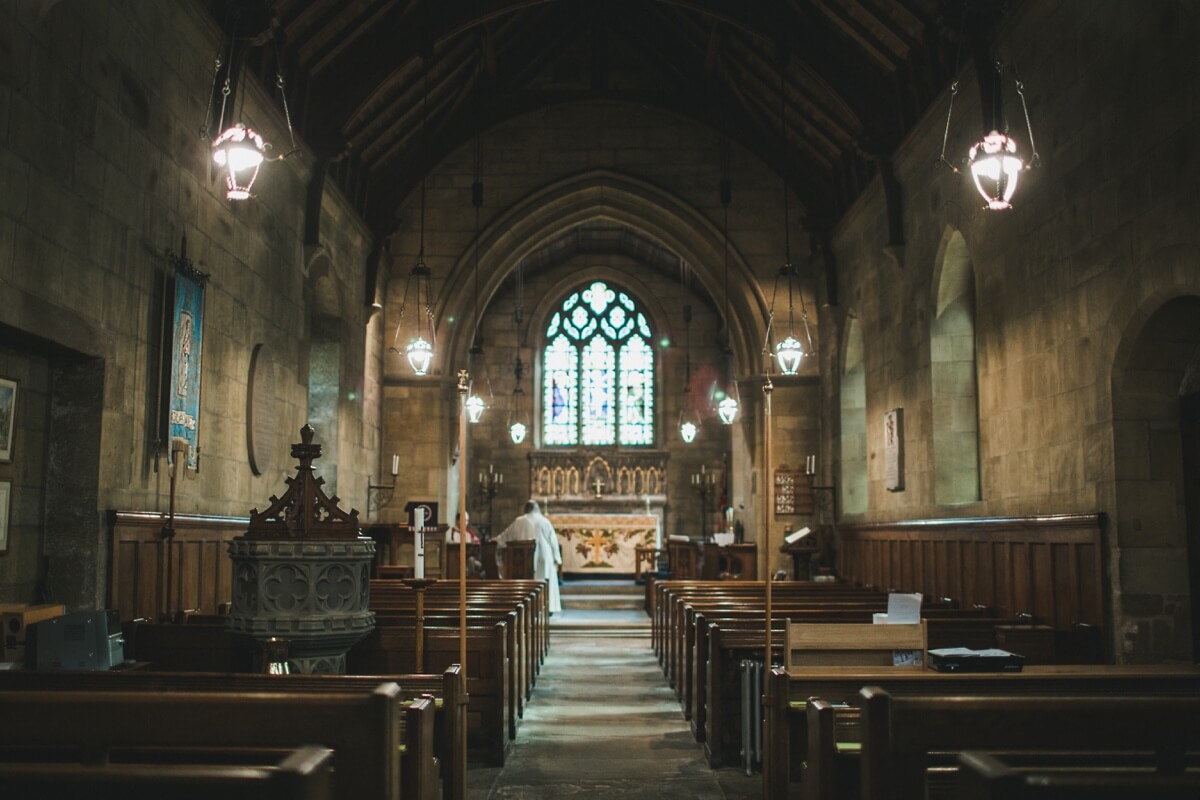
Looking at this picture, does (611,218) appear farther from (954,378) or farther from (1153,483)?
(1153,483)

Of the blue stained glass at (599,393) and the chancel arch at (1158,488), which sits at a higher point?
the blue stained glass at (599,393)

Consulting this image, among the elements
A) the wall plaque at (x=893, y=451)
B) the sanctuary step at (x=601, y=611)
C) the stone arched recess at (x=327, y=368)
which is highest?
the stone arched recess at (x=327, y=368)

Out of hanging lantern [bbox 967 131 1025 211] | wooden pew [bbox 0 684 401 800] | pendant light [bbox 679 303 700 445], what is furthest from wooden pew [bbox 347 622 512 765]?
pendant light [bbox 679 303 700 445]

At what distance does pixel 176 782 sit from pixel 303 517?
349 cm

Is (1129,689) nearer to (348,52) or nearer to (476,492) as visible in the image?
(348,52)

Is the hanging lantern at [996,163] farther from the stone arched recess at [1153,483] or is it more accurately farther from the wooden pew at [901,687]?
the wooden pew at [901,687]

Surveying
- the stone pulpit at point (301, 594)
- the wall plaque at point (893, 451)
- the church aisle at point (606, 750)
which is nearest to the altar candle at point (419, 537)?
the stone pulpit at point (301, 594)

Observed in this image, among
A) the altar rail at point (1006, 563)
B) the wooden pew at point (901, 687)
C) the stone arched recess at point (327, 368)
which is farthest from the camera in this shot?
the stone arched recess at point (327, 368)

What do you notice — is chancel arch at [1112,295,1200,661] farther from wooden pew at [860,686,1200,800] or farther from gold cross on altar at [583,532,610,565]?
gold cross on altar at [583,532,610,565]

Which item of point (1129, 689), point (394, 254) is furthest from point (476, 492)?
point (1129, 689)

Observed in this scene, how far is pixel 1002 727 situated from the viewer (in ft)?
7.62

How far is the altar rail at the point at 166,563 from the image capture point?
20.9ft

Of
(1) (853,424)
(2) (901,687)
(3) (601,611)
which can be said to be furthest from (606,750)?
(3) (601,611)

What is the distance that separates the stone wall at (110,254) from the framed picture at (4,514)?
0.51 ft
